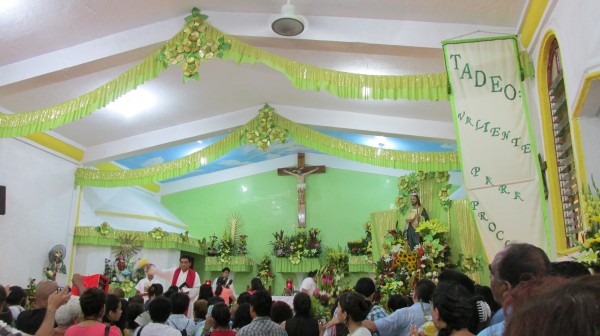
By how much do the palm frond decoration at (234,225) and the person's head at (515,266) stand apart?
13.1 metres

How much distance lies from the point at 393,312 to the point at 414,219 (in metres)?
6.51

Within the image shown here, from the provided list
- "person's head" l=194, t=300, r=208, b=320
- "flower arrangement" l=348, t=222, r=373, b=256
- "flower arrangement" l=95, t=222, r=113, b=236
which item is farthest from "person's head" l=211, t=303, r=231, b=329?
"flower arrangement" l=348, t=222, r=373, b=256

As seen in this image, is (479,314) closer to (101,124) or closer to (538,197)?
(538,197)

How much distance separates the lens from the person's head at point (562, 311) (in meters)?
0.70

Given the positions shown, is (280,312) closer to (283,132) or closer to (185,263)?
(185,263)

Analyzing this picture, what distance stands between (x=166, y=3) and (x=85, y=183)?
6188 millimetres

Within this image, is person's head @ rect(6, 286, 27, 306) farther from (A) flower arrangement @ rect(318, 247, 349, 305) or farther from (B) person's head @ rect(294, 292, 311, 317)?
(A) flower arrangement @ rect(318, 247, 349, 305)

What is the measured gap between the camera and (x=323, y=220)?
14.5 metres

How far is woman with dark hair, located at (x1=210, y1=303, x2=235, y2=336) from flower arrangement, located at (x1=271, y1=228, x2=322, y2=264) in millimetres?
9595

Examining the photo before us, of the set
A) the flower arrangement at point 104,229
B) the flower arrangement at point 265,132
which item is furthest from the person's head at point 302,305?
the flower arrangement at point 104,229

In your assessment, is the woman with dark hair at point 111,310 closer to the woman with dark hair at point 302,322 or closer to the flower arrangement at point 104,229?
the woman with dark hair at point 302,322

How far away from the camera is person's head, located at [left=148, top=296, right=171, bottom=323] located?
3.80 m

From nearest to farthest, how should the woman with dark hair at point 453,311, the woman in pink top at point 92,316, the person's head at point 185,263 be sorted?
the woman with dark hair at point 453,311 → the woman in pink top at point 92,316 → the person's head at point 185,263

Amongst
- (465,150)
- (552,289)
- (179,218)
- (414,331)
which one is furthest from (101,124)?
(552,289)
